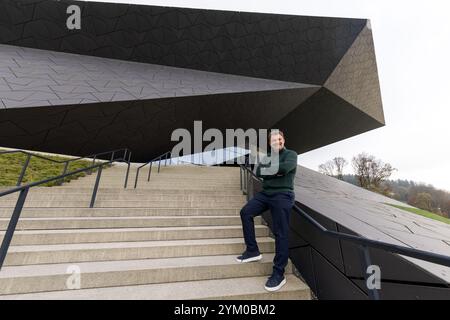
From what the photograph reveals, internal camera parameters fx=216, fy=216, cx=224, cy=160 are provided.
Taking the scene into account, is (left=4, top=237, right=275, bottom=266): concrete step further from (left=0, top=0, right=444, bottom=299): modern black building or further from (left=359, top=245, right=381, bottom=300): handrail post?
(left=0, top=0, right=444, bottom=299): modern black building

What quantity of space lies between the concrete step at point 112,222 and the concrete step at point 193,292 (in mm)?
1079

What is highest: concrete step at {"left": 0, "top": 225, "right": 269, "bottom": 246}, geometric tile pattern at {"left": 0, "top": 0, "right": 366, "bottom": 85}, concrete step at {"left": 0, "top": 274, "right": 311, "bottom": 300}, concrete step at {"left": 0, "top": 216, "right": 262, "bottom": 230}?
geometric tile pattern at {"left": 0, "top": 0, "right": 366, "bottom": 85}

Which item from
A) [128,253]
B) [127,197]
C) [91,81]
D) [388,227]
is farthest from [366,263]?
[91,81]

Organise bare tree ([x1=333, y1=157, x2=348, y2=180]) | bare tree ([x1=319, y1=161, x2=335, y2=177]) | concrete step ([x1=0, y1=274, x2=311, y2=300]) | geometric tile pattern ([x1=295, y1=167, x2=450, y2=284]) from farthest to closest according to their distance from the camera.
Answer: bare tree ([x1=319, y1=161, x2=335, y2=177]) → bare tree ([x1=333, y1=157, x2=348, y2=180]) → geometric tile pattern ([x1=295, y1=167, x2=450, y2=284]) → concrete step ([x1=0, y1=274, x2=311, y2=300])

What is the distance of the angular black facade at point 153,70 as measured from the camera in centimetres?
715

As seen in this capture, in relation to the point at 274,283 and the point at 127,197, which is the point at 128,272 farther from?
the point at 127,197

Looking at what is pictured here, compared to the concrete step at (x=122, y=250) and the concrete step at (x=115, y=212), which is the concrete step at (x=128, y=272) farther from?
the concrete step at (x=115, y=212)

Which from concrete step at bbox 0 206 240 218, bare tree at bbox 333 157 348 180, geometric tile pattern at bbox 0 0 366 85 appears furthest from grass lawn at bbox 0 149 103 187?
bare tree at bbox 333 157 348 180

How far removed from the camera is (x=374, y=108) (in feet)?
49.2

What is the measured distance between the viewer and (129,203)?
3.68 m

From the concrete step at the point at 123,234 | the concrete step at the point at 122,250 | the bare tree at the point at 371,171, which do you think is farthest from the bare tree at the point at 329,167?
the concrete step at the point at 122,250

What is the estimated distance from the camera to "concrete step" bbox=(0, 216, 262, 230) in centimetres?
268

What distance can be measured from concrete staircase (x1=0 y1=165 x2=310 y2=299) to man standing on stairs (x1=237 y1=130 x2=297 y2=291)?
12 cm

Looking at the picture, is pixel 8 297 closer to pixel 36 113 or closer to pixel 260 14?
pixel 36 113
